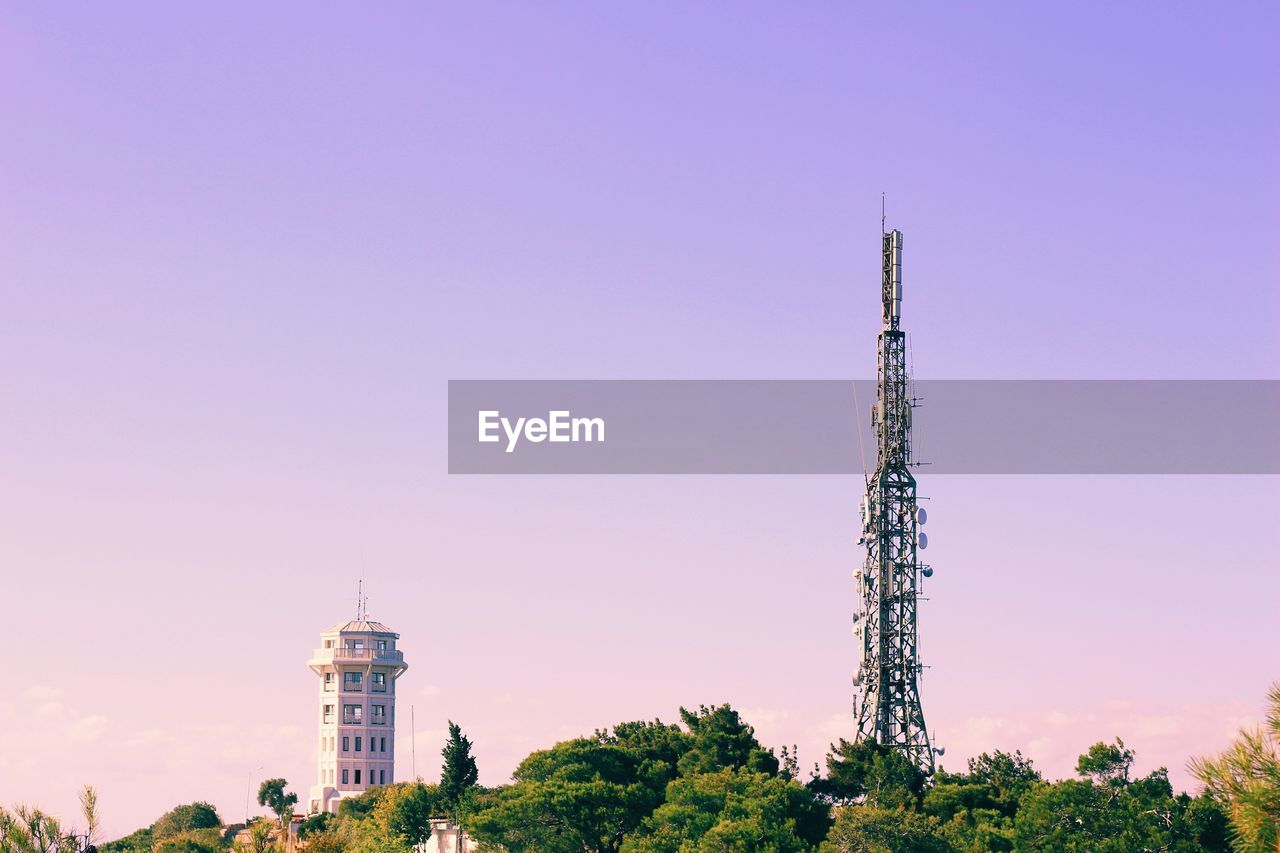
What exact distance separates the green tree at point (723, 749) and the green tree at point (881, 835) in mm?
12596

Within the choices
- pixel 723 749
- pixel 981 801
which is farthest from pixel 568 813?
pixel 981 801

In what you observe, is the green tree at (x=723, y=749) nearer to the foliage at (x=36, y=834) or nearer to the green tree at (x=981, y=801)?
the green tree at (x=981, y=801)

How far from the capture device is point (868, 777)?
374 feet

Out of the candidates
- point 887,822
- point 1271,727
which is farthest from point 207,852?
point 1271,727

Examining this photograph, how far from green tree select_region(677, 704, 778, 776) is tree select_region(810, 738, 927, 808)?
3.97m

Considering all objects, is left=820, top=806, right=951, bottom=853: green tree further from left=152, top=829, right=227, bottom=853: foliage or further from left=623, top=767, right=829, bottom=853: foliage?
left=152, top=829, right=227, bottom=853: foliage

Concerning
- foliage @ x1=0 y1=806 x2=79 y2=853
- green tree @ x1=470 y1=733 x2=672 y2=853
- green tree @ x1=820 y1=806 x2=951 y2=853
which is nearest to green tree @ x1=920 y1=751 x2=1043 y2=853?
green tree @ x1=820 y1=806 x2=951 y2=853

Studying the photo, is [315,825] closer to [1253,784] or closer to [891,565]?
[891,565]

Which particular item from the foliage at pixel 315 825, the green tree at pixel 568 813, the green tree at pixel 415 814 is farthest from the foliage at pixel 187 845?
the green tree at pixel 568 813

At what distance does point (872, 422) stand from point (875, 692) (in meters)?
20.2

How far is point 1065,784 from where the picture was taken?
91312mm

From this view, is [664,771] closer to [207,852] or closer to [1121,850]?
[1121,850]

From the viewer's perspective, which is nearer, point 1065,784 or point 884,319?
point 1065,784

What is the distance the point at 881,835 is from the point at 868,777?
13.8m
